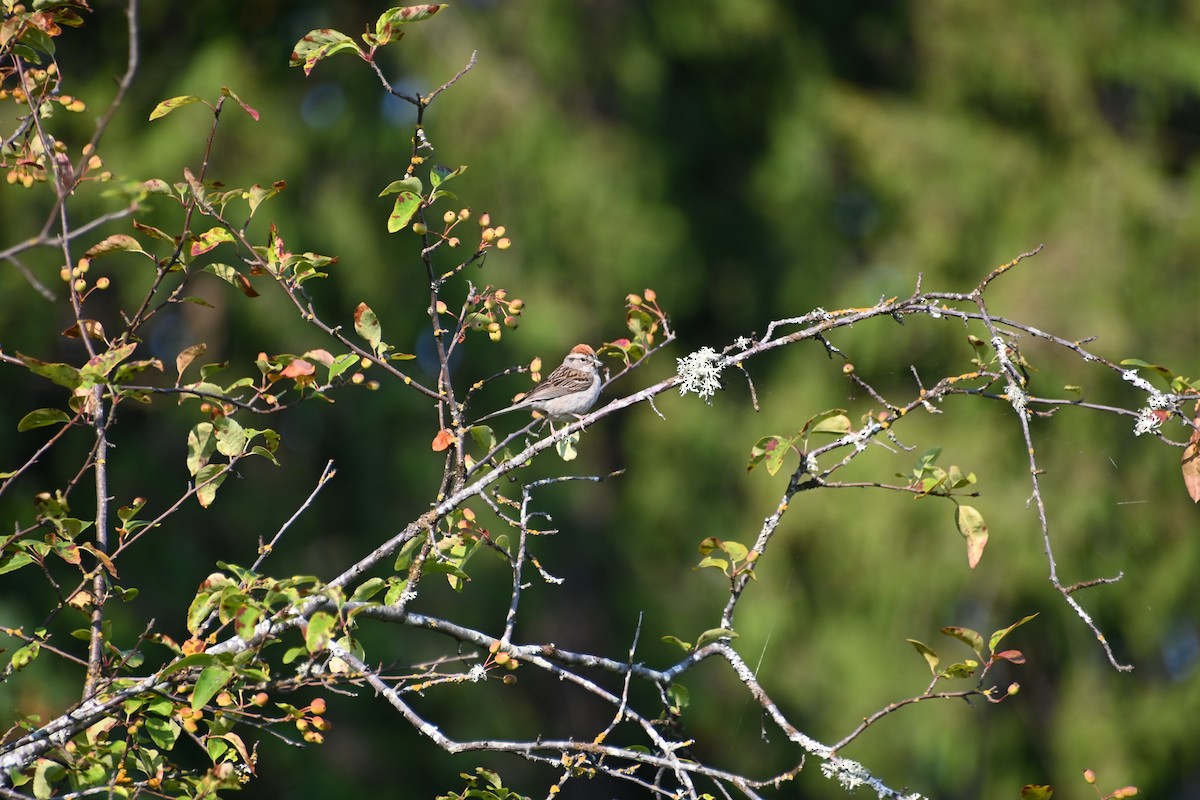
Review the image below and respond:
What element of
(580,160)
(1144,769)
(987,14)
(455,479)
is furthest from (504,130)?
(1144,769)

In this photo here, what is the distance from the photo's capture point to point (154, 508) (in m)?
7.41

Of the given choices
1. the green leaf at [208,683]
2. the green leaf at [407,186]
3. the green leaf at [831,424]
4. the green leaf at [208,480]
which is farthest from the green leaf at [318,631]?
the green leaf at [831,424]

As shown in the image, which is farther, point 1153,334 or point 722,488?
point 722,488

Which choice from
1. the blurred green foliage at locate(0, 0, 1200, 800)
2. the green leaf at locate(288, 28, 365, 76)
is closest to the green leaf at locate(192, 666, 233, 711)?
the green leaf at locate(288, 28, 365, 76)

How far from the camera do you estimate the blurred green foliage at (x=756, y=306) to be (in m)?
7.64

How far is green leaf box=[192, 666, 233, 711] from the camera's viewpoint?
77.9 inches

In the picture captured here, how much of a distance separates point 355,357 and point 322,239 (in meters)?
5.33

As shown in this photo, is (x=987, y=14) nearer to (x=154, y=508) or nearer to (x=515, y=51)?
(x=515, y=51)

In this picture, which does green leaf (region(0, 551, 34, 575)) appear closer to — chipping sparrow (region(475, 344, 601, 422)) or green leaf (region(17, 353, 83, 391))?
green leaf (region(17, 353, 83, 391))

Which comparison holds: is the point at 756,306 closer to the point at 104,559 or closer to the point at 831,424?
the point at 831,424

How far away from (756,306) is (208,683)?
7427mm

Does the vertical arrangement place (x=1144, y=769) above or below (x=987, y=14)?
below

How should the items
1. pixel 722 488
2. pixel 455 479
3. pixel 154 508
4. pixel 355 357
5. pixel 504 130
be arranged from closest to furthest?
1. pixel 355 357
2. pixel 455 479
3. pixel 154 508
4. pixel 504 130
5. pixel 722 488

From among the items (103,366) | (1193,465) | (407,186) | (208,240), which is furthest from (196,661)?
(1193,465)
